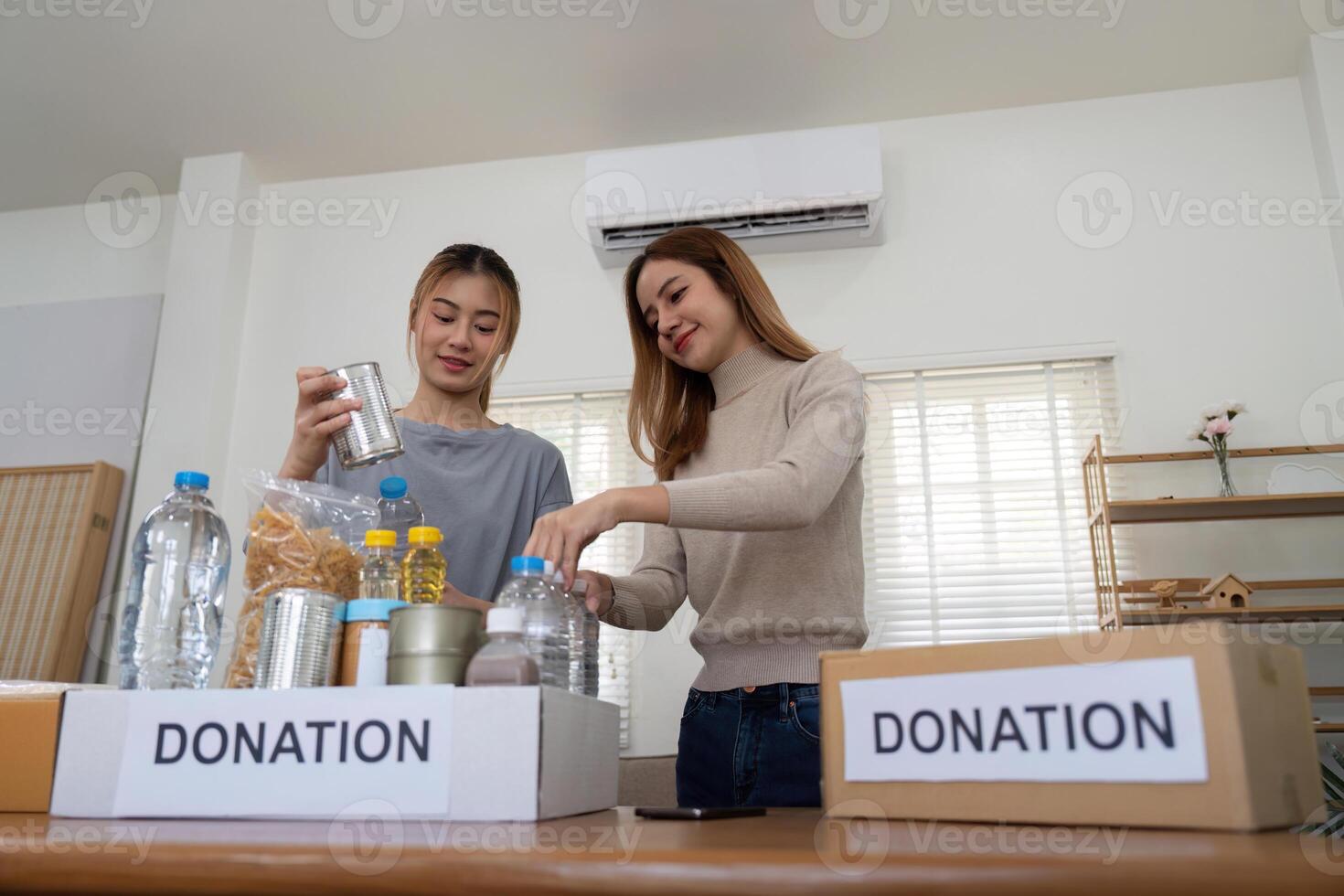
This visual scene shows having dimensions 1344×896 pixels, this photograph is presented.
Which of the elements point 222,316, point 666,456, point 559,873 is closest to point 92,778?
point 559,873

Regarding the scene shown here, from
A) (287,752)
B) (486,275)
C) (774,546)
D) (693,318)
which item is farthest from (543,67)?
(287,752)

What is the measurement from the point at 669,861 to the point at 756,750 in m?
0.69

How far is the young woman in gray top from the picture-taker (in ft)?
4.31

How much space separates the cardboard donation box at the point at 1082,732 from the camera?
54 centimetres

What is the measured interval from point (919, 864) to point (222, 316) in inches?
130

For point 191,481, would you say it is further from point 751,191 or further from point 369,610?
point 751,191

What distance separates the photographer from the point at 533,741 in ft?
2.12

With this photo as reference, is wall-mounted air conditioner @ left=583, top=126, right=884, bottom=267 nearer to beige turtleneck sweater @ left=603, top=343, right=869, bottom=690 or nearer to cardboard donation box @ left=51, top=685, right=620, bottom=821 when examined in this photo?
beige turtleneck sweater @ left=603, top=343, right=869, bottom=690

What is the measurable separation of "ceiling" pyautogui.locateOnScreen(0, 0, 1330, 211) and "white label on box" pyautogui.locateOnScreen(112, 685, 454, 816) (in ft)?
7.95

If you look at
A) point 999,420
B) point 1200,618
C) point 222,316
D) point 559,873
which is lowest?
point 559,873

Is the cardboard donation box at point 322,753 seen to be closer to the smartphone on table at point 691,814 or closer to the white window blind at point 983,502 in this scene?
the smartphone on table at point 691,814

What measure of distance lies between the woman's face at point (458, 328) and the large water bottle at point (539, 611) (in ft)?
1.87

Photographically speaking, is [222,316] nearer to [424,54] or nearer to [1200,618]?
[424,54]

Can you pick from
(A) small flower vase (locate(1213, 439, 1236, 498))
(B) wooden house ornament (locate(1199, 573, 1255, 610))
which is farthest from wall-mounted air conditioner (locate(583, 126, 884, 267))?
(B) wooden house ornament (locate(1199, 573, 1255, 610))
